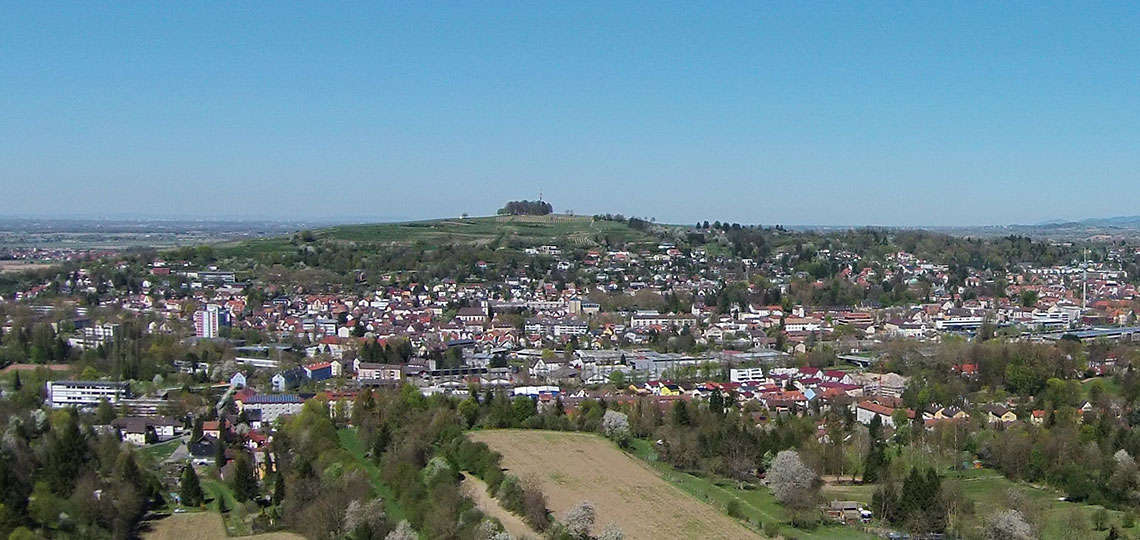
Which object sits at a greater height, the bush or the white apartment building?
the bush

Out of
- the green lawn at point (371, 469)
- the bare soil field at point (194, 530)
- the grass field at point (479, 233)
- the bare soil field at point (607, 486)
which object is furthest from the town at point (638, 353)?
the grass field at point (479, 233)

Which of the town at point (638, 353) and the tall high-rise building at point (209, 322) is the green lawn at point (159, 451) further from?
the tall high-rise building at point (209, 322)

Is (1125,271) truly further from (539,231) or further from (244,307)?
(244,307)

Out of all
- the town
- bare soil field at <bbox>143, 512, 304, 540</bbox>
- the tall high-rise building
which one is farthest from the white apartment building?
bare soil field at <bbox>143, 512, 304, 540</bbox>

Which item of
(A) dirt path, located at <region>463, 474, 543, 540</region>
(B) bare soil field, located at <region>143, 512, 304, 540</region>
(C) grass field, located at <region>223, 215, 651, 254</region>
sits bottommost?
(B) bare soil field, located at <region>143, 512, 304, 540</region>

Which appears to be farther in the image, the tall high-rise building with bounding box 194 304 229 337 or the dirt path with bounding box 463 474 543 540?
the tall high-rise building with bounding box 194 304 229 337

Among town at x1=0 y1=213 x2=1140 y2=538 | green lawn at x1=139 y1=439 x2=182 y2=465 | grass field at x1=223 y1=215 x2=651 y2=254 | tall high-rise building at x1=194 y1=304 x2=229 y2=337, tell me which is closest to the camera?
town at x1=0 y1=213 x2=1140 y2=538

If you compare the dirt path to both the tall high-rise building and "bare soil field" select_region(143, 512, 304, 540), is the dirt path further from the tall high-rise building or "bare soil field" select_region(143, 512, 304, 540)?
the tall high-rise building

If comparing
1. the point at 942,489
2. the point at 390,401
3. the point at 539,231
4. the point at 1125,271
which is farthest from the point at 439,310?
the point at 1125,271

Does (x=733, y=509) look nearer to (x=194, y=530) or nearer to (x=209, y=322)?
(x=194, y=530)
